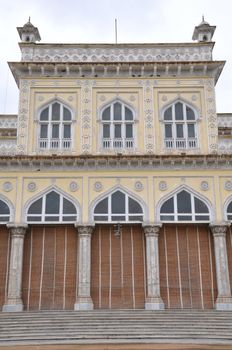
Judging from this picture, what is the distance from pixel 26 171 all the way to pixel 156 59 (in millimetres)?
9813

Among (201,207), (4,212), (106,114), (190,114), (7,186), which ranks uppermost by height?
(106,114)

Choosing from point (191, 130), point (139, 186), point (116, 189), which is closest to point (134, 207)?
point (139, 186)

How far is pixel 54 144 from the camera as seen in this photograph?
2500 cm

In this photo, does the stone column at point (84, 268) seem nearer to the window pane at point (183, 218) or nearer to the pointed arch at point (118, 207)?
the pointed arch at point (118, 207)

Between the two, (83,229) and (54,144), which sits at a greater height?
(54,144)

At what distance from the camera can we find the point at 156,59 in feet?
87.0

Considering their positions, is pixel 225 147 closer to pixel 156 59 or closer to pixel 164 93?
pixel 164 93

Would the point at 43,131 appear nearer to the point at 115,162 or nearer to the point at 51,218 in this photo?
the point at 115,162

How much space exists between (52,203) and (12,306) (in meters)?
5.34

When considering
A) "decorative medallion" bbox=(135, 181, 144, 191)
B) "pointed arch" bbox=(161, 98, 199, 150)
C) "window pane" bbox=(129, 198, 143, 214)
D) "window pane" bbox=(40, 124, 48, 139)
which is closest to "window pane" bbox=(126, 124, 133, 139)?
"pointed arch" bbox=(161, 98, 199, 150)

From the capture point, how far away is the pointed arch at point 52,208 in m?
23.5

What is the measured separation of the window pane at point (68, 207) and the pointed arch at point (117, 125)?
362cm

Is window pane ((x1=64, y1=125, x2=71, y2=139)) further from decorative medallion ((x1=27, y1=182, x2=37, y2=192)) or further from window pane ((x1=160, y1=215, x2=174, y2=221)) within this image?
window pane ((x1=160, y1=215, x2=174, y2=221))

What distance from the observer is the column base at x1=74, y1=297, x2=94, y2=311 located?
22.1 meters
